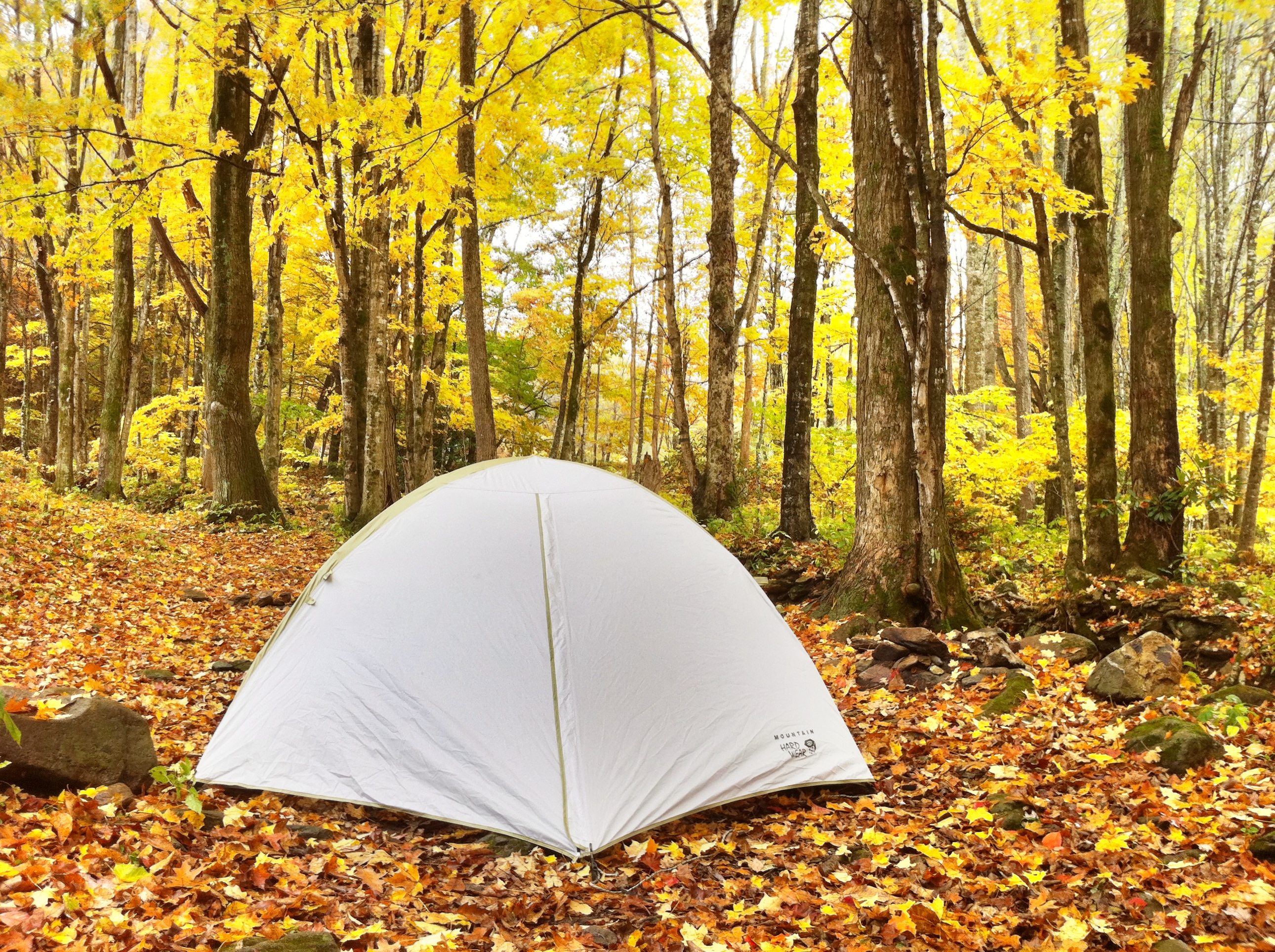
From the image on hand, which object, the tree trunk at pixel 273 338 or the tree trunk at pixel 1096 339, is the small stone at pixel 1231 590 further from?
the tree trunk at pixel 273 338

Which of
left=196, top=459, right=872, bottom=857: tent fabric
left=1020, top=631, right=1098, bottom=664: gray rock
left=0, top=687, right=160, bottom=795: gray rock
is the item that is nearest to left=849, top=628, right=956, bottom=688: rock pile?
left=1020, top=631, right=1098, bottom=664: gray rock

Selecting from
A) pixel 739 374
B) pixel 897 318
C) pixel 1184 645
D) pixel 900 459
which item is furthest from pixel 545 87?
pixel 739 374

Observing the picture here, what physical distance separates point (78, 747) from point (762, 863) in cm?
316

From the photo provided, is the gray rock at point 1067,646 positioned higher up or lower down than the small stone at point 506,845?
higher up

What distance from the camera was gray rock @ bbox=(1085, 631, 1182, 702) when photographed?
516 cm

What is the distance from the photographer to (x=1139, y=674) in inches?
205

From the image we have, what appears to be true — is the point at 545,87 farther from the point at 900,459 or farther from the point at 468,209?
the point at 900,459

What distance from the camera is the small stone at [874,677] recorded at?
5.81 metres

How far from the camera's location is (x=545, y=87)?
12.2 m

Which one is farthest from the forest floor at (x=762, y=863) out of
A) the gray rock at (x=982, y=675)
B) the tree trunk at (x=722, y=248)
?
the tree trunk at (x=722, y=248)

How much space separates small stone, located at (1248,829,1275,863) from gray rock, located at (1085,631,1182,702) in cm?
201

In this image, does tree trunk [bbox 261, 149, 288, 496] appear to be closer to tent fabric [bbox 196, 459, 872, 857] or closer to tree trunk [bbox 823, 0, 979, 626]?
tent fabric [bbox 196, 459, 872, 857]

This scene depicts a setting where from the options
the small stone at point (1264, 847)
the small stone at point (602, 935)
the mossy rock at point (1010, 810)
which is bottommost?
the small stone at point (602, 935)

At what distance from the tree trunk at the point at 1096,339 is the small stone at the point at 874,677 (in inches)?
152
